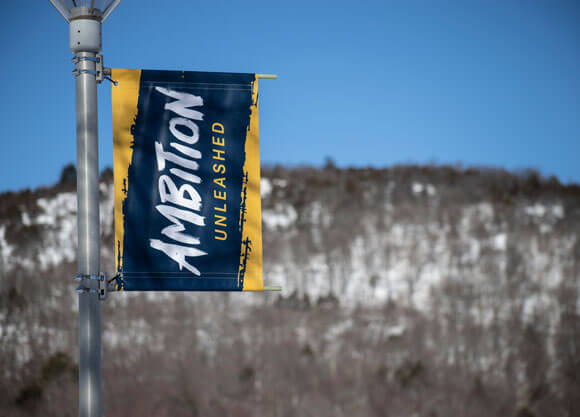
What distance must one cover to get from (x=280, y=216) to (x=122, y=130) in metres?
14.8

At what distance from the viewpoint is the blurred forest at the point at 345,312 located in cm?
1720

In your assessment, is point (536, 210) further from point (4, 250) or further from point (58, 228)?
point (4, 250)

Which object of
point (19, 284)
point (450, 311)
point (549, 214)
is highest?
point (549, 214)

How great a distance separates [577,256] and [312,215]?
8.20 m

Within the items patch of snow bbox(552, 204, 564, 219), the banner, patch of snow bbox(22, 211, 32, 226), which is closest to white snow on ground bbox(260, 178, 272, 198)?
patch of snow bbox(22, 211, 32, 226)

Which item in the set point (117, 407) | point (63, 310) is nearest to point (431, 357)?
point (117, 407)

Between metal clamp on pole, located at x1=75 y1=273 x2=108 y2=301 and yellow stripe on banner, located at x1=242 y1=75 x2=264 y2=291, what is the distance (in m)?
1.27

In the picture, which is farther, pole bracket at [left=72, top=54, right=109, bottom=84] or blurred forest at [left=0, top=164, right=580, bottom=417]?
blurred forest at [left=0, top=164, right=580, bottom=417]

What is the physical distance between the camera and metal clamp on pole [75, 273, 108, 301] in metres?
5.05

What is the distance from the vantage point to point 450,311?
62.3 ft

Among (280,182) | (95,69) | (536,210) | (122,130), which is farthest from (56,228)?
(95,69)

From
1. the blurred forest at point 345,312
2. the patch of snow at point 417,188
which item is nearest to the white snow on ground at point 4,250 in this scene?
the blurred forest at point 345,312

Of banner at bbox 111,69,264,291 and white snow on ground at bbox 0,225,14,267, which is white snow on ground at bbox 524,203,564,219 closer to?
white snow on ground at bbox 0,225,14,267

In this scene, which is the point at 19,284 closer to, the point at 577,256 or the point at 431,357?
the point at 431,357
